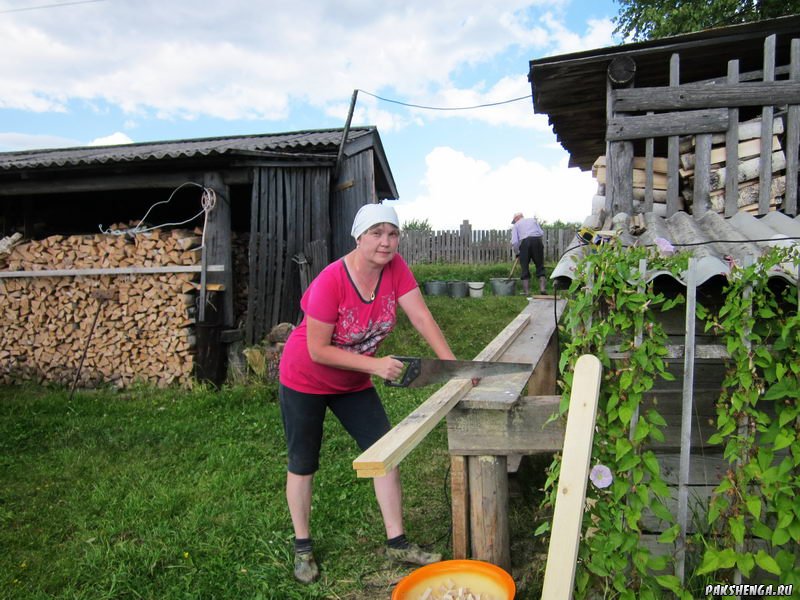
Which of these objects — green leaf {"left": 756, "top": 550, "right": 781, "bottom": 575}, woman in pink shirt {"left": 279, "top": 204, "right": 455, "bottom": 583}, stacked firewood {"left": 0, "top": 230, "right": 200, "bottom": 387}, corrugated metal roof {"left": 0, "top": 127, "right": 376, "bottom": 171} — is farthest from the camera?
stacked firewood {"left": 0, "top": 230, "right": 200, "bottom": 387}

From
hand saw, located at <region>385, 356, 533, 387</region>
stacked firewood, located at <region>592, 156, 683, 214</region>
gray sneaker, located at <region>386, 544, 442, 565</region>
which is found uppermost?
stacked firewood, located at <region>592, 156, 683, 214</region>

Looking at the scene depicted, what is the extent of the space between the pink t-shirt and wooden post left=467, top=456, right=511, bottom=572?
0.76 metres

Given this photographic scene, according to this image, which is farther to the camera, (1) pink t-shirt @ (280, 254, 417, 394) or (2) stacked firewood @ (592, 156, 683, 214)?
(2) stacked firewood @ (592, 156, 683, 214)

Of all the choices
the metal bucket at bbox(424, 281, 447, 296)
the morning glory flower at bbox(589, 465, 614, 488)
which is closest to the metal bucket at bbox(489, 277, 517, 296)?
the metal bucket at bbox(424, 281, 447, 296)

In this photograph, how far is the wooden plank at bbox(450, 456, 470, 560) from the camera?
3018 millimetres

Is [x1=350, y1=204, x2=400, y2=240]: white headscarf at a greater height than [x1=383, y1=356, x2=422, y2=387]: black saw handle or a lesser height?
greater

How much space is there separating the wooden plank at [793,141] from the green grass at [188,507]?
2.85 m

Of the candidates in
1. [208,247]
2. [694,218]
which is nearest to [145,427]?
[208,247]

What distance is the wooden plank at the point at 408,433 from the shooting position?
1.82 metres

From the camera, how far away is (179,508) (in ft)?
13.6

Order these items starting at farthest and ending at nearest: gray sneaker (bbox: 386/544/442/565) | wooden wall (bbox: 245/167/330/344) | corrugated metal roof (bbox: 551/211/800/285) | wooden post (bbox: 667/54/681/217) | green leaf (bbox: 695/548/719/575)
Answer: wooden wall (bbox: 245/167/330/344)
wooden post (bbox: 667/54/681/217)
gray sneaker (bbox: 386/544/442/565)
corrugated metal roof (bbox: 551/211/800/285)
green leaf (bbox: 695/548/719/575)

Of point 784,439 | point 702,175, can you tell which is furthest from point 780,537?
point 702,175

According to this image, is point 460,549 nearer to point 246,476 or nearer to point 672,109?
point 246,476

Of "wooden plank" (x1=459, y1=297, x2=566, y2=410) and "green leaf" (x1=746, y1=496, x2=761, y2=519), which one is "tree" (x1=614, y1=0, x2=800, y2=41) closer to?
"wooden plank" (x1=459, y1=297, x2=566, y2=410)
